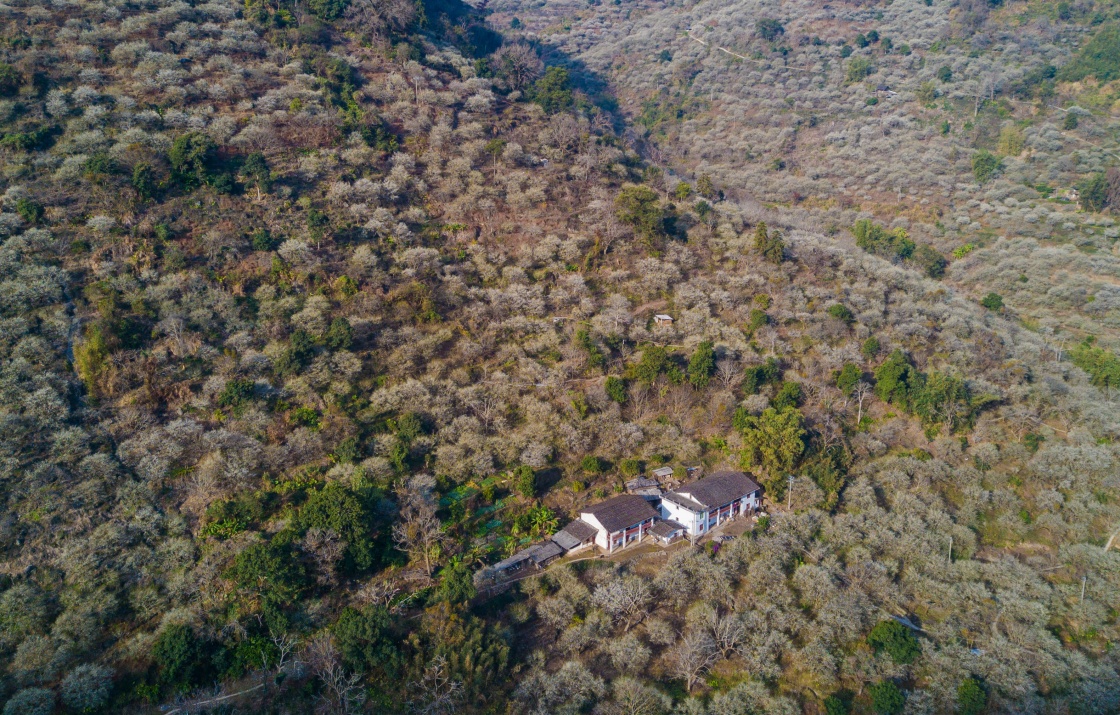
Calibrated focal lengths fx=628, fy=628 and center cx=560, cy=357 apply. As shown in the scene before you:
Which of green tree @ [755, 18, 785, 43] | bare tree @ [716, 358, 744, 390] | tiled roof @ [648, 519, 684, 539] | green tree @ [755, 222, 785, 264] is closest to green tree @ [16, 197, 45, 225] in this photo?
tiled roof @ [648, 519, 684, 539]

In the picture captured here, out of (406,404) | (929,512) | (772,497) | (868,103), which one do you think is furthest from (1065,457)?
(868,103)

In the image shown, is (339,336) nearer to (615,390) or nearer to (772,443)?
(615,390)

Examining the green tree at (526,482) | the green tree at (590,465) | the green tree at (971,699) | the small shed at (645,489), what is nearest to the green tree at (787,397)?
the small shed at (645,489)

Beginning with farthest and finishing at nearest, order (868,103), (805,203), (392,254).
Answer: (868,103)
(805,203)
(392,254)

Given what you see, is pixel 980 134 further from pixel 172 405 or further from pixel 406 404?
pixel 172 405

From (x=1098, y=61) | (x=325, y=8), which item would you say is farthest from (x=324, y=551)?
(x=1098, y=61)

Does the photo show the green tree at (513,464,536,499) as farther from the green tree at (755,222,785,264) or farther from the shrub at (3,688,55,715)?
the green tree at (755,222,785,264)

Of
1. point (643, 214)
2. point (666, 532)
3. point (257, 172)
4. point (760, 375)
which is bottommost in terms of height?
point (666, 532)
